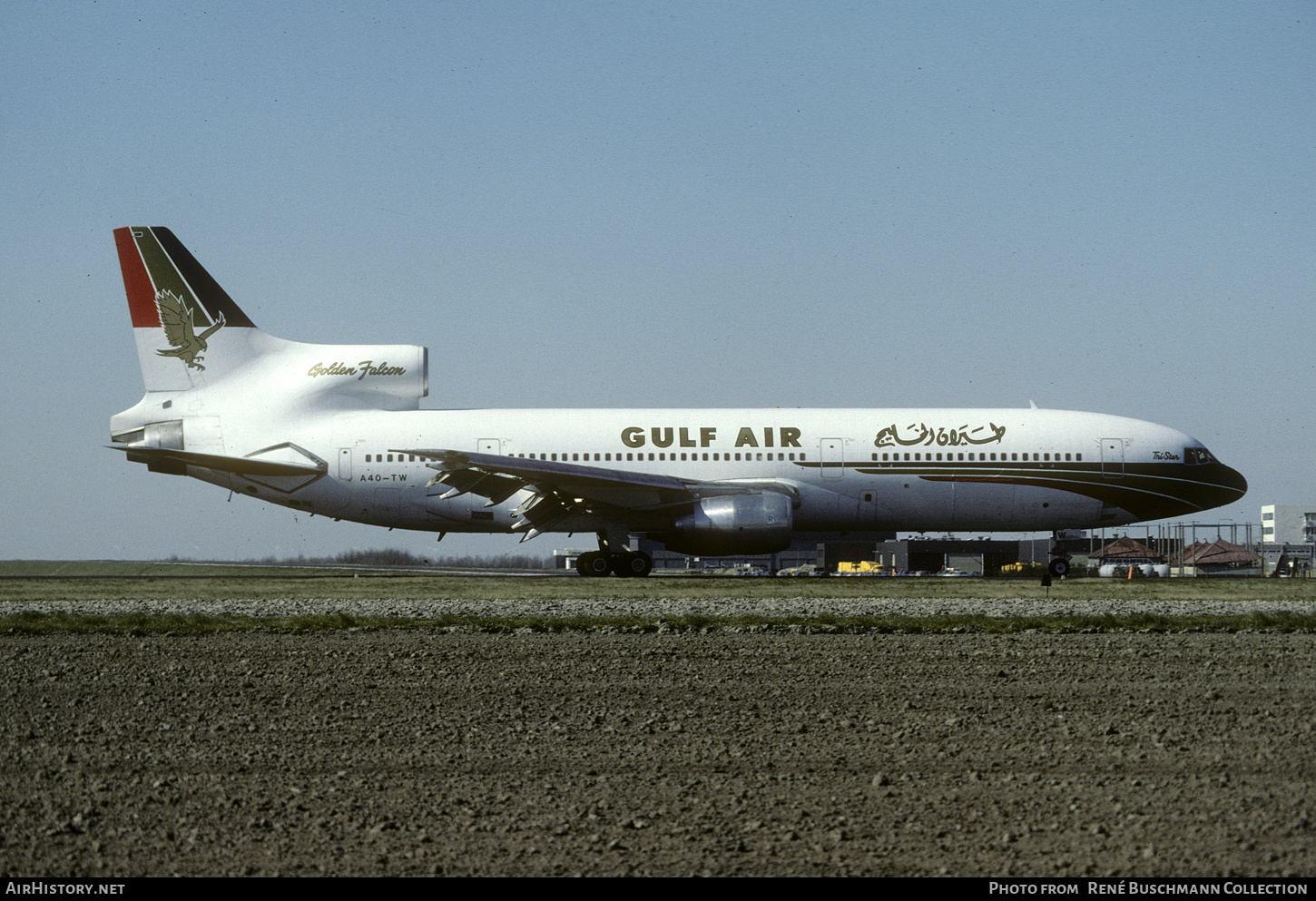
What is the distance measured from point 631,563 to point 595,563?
0.80 meters

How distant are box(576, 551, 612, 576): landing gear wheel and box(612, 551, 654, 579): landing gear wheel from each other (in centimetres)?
17

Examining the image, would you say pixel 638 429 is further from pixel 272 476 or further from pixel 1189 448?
pixel 1189 448

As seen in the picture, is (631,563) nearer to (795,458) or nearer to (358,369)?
(795,458)

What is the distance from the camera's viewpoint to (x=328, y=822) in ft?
16.4

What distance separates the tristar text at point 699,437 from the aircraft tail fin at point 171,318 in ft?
30.9

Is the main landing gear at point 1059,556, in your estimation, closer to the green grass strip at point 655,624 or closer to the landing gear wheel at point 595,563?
the landing gear wheel at point 595,563

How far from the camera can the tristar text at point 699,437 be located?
26.4 m

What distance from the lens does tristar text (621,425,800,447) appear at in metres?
26.4

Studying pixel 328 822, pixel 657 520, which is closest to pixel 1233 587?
pixel 657 520

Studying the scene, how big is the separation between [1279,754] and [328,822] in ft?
16.1

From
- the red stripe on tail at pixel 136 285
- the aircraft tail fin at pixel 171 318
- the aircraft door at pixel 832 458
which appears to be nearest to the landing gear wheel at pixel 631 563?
the aircraft door at pixel 832 458

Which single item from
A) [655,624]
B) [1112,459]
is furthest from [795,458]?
[655,624]

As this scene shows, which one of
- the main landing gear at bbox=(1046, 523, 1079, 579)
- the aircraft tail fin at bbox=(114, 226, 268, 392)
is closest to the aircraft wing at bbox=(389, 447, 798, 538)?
the aircraft tail fin at bbox=(114, 226, 268, 392)

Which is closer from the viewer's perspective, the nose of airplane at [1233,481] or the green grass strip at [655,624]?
the green grass strip at [655,624]
